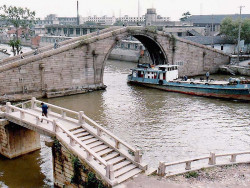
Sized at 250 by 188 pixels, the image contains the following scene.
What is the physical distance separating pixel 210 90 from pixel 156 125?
509 inches

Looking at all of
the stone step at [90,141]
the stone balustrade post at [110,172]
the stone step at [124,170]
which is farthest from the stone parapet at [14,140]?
the stone balustrade post at [110,172]

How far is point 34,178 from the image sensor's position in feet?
58.8

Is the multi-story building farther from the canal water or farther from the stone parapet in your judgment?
the stone parapet

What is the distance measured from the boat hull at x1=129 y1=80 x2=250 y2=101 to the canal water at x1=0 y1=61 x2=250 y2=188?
36.2 inches

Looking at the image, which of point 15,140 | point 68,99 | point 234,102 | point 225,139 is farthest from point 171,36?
point 15,140

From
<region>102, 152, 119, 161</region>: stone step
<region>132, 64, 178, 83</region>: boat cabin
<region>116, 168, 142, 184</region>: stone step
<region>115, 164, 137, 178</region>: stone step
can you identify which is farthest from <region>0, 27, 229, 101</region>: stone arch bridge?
<region>116, 168, 142, 184</region>: stone step

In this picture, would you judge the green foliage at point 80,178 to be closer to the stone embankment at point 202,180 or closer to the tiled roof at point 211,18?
the stone embankment at point 202,180

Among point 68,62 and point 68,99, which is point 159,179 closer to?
point 68,99

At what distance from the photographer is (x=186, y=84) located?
37.8 meters

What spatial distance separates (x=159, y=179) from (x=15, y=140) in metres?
10.5

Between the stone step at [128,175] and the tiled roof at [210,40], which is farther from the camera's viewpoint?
the tiled roof at [210,40]

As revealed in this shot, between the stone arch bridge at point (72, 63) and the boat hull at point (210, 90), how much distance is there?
8.91 meters

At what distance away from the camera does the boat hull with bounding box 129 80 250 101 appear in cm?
3428

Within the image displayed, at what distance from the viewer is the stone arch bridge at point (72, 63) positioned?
108ft
